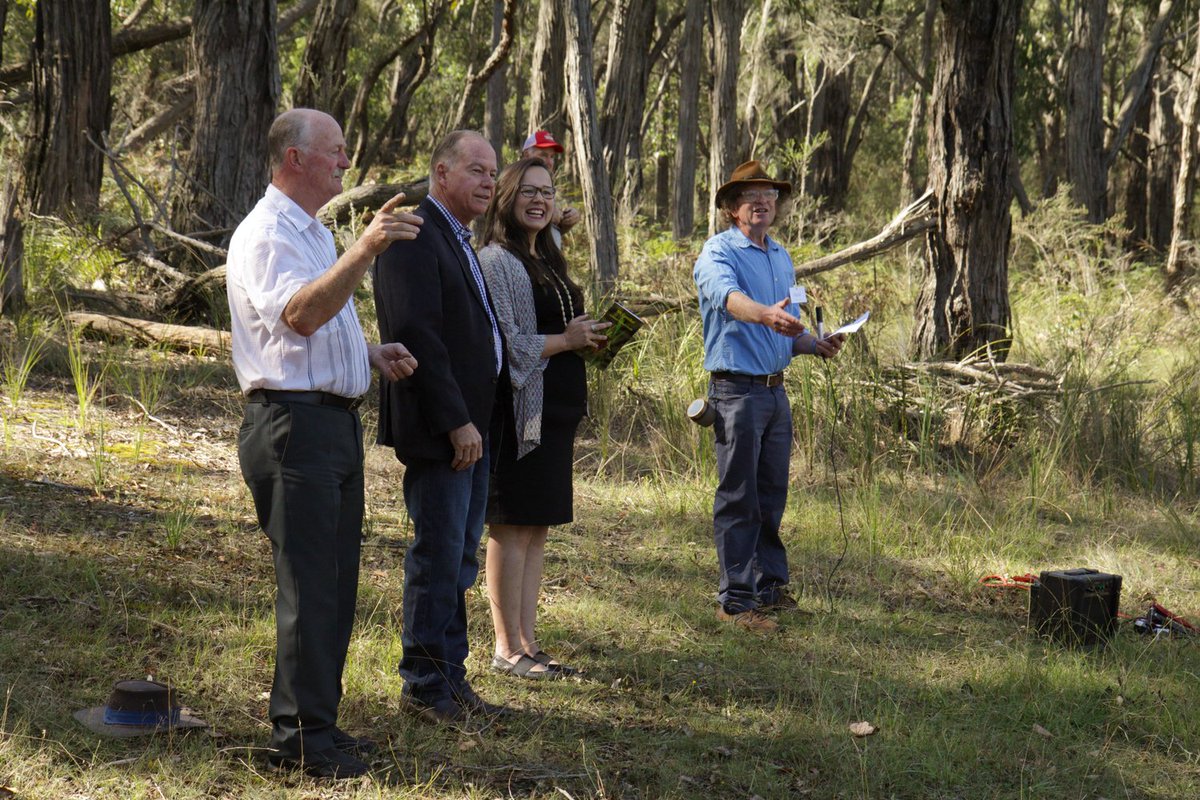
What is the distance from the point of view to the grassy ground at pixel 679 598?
4191mm

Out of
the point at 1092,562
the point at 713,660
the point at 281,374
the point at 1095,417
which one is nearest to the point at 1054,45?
the point at 1095,417

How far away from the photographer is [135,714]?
4082mm

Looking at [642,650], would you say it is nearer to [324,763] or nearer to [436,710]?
[436,710]

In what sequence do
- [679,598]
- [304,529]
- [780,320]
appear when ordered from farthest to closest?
[679,598] → [780,320] → [304,529]

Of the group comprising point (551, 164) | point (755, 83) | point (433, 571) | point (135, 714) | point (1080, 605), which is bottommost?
point (135, 714)

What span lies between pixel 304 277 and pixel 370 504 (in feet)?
12.7

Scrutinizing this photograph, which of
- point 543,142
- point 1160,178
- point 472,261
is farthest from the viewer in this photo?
point 1160,178

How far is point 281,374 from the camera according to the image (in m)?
3.60

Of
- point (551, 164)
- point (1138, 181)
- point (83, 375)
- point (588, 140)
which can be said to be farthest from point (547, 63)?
point (1138, 181)

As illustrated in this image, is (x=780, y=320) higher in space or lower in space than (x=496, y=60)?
lower

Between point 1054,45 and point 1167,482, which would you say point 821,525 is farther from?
point 1054,45

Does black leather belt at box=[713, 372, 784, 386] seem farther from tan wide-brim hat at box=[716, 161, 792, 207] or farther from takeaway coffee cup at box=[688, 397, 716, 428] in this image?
tan wide-brim hat at box=[716, 161, 792, 207]

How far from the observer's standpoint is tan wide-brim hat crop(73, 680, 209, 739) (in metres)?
4.07

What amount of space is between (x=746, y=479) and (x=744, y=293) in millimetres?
848
